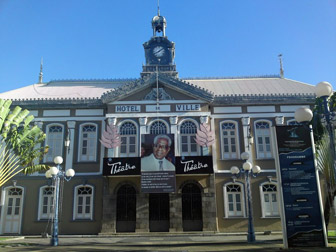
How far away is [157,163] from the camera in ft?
70.8

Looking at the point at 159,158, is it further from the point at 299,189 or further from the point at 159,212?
the point at 299,189

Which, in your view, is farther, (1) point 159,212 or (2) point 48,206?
(2) point 48,206

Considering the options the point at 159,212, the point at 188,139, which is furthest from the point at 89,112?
the point at 159,212

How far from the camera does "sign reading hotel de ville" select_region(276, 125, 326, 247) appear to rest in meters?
11.4

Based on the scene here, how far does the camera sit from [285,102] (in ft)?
79.5

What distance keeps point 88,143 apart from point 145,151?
4.59 meters

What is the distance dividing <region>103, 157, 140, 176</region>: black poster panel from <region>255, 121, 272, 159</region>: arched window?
28.0 feet

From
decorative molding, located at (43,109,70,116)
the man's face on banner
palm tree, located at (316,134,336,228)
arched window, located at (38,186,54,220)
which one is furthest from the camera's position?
decorative molding, located at (43,109,70,116)

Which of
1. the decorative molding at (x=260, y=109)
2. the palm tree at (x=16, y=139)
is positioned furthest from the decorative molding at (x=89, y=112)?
the decorative molding at (x=260, y=109)

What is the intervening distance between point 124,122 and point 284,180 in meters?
13.7

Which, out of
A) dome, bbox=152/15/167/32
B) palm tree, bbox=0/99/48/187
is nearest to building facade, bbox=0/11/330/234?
palm tree, bbox=0/99/48/187

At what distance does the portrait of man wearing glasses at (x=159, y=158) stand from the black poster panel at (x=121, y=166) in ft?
1.65

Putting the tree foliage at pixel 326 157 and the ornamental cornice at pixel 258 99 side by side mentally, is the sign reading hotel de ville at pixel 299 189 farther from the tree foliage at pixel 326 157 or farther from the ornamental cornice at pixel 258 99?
the ornamental cornice at pixel 258 99

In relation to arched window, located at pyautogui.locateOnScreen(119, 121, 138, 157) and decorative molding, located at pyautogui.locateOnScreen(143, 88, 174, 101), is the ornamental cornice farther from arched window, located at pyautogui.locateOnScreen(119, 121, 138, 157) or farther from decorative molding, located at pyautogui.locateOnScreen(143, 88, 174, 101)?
arched window, located at pyautogui.locateOnScreen(119, 121, 138, 157)
